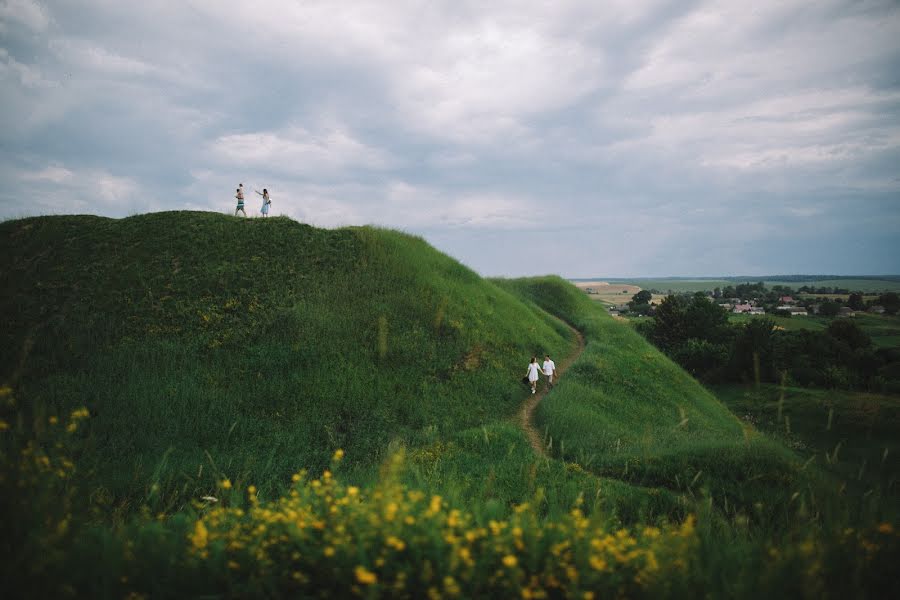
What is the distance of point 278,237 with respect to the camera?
1024 inches

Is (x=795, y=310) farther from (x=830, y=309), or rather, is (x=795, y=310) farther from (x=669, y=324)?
(x=669, y=324)

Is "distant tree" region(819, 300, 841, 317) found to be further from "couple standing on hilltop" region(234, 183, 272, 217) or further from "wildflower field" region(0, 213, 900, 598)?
"couple standing on hilltop" region(234, 183, 272, 217)

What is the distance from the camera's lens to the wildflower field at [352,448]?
364cm

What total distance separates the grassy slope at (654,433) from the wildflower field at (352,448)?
0.13 m

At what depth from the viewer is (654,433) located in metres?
17.4

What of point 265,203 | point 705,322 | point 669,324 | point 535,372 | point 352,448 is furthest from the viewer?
point 669,324

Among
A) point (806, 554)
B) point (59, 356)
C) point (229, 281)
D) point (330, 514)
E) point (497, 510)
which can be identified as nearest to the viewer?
point (806, 554)

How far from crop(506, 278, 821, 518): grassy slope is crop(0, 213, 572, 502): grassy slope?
3496 millimetres

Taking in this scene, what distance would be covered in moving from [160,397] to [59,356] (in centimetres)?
505

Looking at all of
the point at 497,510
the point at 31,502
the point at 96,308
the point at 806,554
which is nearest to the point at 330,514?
the point at 497,510

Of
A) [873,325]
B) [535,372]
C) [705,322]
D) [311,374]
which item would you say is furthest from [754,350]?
[311,374]

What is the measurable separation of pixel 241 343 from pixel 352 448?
24.9ft

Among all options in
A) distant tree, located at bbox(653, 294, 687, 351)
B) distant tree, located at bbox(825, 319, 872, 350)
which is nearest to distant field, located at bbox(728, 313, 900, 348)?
distant tree, located at bbox(825, 319, 872, 350)

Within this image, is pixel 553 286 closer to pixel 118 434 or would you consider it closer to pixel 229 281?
pixel 229 281
